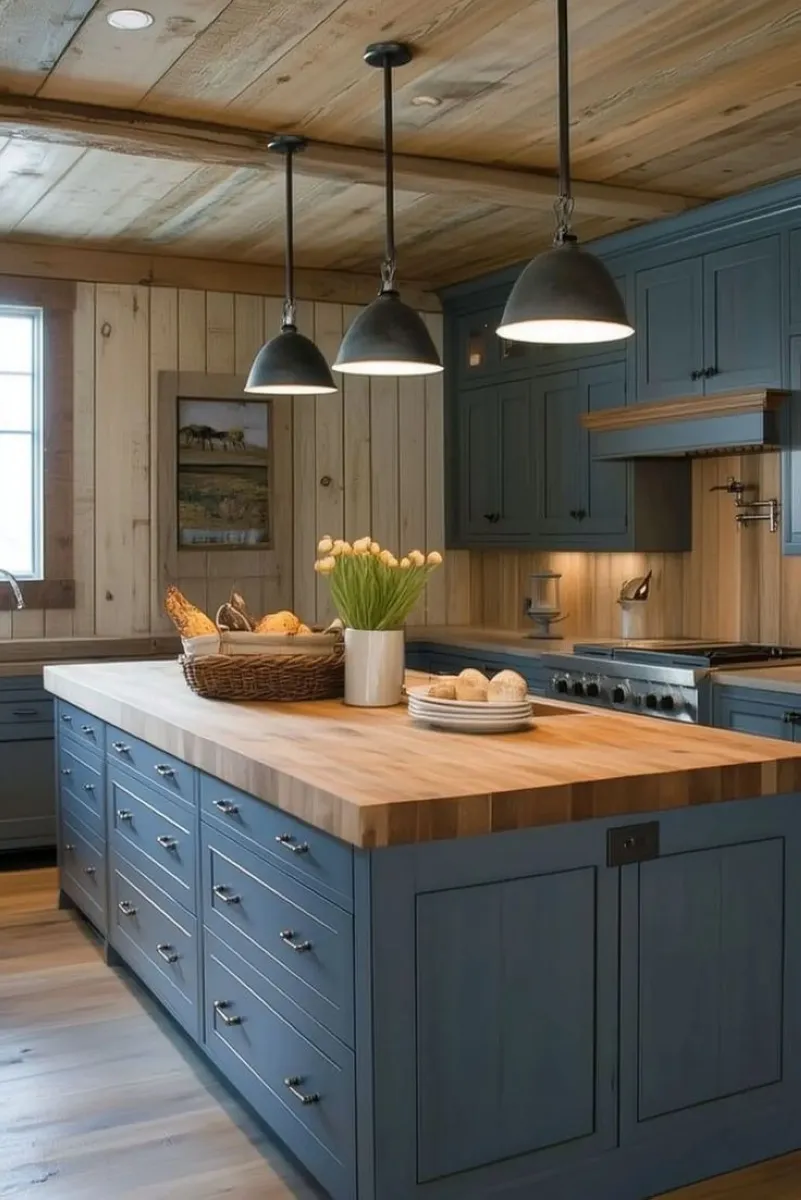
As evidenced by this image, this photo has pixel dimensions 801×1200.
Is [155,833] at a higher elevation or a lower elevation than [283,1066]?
higher

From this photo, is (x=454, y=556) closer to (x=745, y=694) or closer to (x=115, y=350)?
(x=115, y=350)

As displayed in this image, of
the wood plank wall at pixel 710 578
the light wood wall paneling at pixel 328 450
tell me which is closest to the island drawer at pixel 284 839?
the wood plank wall at pixel 710 578

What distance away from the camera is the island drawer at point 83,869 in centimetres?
410

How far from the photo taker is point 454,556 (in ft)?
22.1

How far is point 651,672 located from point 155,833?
1.99 meters

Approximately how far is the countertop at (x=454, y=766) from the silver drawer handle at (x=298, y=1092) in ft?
1.78

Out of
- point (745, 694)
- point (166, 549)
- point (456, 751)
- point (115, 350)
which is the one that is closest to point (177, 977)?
point (456, 751)

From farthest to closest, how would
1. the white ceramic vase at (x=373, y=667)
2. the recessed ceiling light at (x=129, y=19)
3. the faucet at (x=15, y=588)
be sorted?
the faucet at (x=15, y=588) → the white ceramic vase at (x=373, y=667) → the recessed ceiling light at (x=129, y=19)

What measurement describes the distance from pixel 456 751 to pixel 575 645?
2.64m

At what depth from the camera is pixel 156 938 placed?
3.50 m

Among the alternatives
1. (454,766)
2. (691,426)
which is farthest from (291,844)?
A: (691,426)

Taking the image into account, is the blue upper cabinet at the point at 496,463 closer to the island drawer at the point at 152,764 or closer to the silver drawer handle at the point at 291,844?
the island drawer at the point at 152,764

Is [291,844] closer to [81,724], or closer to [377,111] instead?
[81,724]

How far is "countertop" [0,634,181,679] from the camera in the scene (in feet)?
17.6
